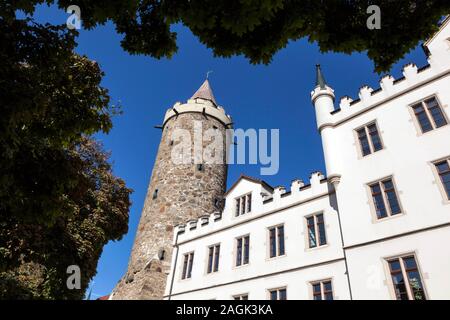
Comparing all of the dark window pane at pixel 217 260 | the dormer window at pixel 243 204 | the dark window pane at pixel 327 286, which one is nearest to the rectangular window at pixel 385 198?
the dark window pane at pixel 327 286

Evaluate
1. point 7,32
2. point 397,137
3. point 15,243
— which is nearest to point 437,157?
point 397,137

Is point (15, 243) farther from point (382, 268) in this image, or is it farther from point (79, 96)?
point (382, 268)

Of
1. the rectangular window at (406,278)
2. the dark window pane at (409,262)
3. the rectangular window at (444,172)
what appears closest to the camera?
the rectangular window at (406,278)

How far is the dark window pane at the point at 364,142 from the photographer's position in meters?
15.5

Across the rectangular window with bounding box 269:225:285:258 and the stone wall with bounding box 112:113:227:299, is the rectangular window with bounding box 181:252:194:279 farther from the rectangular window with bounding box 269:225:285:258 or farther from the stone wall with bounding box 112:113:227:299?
the rectangular window with bounding box 269:225:285:258

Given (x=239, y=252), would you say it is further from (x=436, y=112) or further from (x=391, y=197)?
(x=436, y=112)

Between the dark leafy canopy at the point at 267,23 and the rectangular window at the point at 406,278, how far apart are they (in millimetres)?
8756

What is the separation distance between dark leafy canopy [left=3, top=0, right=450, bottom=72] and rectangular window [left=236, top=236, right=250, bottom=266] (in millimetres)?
13693

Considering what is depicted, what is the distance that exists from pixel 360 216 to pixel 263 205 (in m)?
6.28

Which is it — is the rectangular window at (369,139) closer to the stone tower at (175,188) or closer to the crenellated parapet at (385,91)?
the crenellated parapet at (385,91)

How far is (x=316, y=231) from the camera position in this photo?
15734 mm

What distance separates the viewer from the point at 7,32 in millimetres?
6359

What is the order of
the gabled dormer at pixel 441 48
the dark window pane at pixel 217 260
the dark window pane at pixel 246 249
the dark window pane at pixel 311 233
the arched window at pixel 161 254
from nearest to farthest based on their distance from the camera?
the gabled dormer at pixel 441 48 → the dark window pane at pixel 311 233 → the dark window pane at pixel 246 249 → the dark window pane at pixel 217 260 → the arched window at pixel 161 254

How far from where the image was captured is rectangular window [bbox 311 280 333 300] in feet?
45.2
